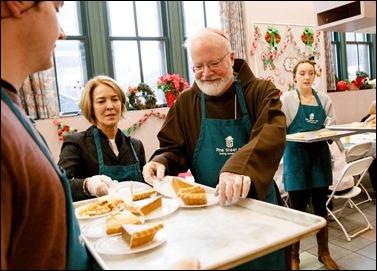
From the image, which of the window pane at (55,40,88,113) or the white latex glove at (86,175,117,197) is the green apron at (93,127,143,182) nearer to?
the white latex glove at (86,175,117,197)

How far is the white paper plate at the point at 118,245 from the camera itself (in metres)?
0.79

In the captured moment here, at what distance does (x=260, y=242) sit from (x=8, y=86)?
599 mm

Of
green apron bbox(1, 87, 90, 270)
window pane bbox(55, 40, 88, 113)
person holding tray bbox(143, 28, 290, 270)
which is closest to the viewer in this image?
green apron bbox(1, 87, 90, 270)

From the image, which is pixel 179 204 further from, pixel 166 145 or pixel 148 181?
pixel 166 145

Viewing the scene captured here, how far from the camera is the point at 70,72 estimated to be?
3.84 meters

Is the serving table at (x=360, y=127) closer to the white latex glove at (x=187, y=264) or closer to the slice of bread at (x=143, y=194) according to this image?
the white latex glove at (x=187, y=264)

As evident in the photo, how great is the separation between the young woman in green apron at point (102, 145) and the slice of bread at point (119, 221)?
71cm

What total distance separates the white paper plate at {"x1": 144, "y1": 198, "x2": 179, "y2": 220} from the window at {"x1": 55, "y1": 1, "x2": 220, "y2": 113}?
2.77 metres

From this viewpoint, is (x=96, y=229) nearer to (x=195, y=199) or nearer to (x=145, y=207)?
(x=145, y=207)

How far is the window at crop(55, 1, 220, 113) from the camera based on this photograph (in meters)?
3.84

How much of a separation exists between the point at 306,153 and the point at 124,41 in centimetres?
262

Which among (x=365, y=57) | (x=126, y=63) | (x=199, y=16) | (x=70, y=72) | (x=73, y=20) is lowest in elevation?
(x=365, y=57)

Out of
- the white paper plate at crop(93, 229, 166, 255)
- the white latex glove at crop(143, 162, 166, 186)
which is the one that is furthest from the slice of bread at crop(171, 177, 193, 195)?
the white paper plate at crop(93, 229, 166, 255)

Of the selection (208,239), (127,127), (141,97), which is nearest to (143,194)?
(208,239)
